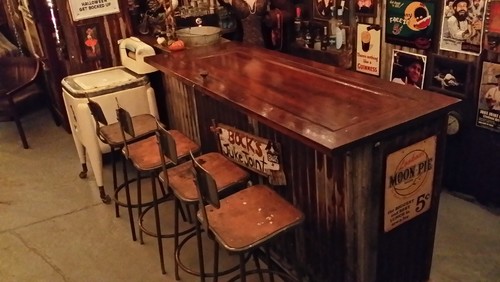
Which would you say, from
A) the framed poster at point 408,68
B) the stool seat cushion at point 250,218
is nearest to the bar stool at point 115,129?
the stool seat cushion at point 250,218

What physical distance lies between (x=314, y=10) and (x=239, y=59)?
100 centimetres

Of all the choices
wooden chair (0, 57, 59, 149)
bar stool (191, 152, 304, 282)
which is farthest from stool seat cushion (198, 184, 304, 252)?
wooden chair (0, 57, 59, 149)

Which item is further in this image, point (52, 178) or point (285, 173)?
point (52, 178)

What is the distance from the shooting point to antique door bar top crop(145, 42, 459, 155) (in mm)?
2012

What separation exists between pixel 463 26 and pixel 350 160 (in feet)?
4.82

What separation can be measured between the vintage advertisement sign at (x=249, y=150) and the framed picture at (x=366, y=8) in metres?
1.38

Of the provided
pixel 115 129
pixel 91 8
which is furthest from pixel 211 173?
pixel 91 8

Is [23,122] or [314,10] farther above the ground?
[314,10]

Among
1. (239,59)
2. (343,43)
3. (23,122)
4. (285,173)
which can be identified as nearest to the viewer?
(285,173)

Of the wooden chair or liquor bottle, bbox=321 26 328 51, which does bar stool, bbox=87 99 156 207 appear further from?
the wooden chair

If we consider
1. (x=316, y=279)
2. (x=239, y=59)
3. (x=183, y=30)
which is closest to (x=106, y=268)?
(x=316, y=279)

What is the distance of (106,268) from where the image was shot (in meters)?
2.94

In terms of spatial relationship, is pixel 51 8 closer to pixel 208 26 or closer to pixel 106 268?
pixel 208 26

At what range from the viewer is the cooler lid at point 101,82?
11.4 feet
